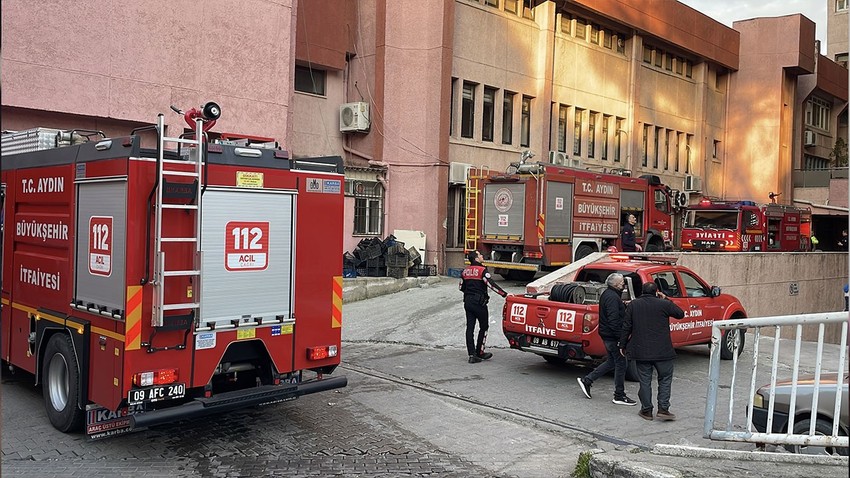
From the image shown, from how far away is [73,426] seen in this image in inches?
285

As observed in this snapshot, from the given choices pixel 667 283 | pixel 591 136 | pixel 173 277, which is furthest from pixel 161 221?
pixel 591 136

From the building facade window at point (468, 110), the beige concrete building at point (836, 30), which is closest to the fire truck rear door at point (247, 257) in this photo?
A: the building facade window at point (468, 110)

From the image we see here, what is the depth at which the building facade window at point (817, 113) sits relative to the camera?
153 ft

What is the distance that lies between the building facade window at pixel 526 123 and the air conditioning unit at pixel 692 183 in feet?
45.9

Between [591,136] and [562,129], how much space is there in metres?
2.46

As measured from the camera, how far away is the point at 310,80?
22109mm

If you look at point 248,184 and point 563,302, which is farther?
point 563,302

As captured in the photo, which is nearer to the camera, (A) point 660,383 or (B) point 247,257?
(B) point 247,257

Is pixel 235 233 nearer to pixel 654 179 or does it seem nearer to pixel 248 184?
pixel 248 184

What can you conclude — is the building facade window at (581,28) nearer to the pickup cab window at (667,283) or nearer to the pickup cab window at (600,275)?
the pickup cab window at (600,275)

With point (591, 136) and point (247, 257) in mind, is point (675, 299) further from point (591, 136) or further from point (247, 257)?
point (591, 136)

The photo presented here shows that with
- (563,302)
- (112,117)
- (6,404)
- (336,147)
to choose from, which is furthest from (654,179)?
(6,404)

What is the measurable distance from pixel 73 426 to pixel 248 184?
9.77ft

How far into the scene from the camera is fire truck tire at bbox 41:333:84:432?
7.05 metres
